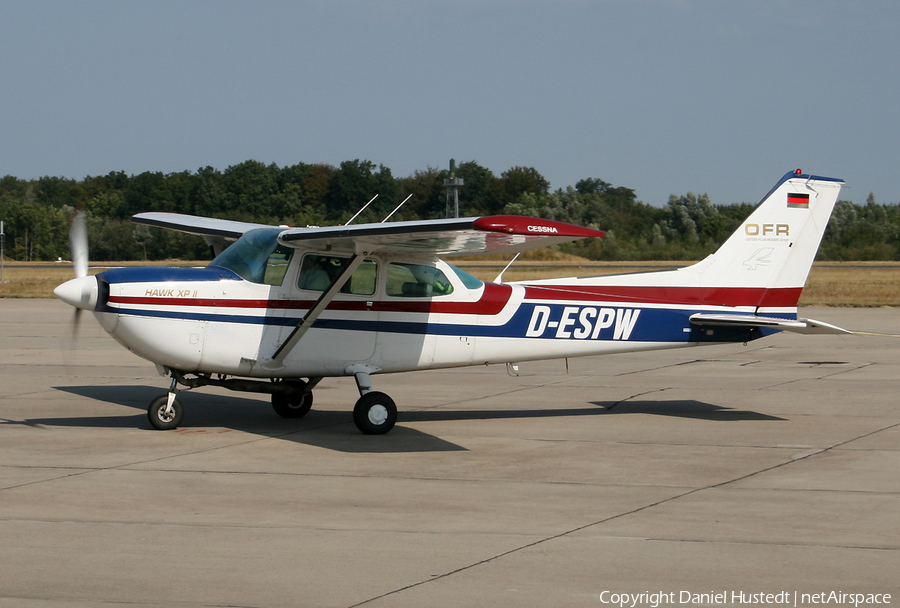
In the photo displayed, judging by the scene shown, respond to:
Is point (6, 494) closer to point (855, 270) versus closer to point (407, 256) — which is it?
point (407, 256)

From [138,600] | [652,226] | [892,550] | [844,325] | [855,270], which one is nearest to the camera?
[138,600]

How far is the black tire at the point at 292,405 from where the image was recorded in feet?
37.6

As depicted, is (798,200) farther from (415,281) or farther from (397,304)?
(397,304)

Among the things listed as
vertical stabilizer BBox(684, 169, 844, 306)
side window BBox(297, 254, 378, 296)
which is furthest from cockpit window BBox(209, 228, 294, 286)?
vertical stabilizer BBox(684, 169, 844, 306)

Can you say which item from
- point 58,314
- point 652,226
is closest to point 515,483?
point 58,314

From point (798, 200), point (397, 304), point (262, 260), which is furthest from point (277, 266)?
point (798, 200)

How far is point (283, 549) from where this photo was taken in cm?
592

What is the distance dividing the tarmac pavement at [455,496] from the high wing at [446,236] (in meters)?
2.01

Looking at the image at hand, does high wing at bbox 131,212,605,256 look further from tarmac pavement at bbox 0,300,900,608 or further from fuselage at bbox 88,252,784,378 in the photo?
tarmac pavement at bbox 0,300,900,608

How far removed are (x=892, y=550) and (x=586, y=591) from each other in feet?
6.95

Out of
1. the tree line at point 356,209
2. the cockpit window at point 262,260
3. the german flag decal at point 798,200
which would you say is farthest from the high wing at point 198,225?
the tree line at point 356,209

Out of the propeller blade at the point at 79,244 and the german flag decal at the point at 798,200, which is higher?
the german flag decal at the point at 798,200

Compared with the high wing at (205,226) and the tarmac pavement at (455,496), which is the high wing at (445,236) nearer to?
the tarmac pavement at (455,496)

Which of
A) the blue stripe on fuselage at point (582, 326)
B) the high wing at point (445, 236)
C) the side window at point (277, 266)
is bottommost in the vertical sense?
the blue stripe on fuselage at point (582, 326)
